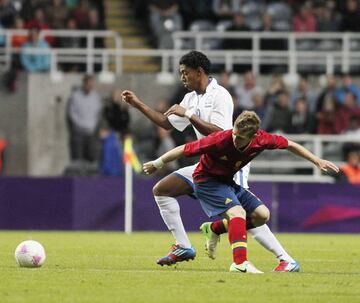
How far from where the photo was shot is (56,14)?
2980 centimetres

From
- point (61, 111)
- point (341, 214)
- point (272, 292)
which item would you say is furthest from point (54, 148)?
point (272, 292)

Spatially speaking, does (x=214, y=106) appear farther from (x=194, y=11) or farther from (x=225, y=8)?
(x=194, y=11)

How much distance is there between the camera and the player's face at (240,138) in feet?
42.8

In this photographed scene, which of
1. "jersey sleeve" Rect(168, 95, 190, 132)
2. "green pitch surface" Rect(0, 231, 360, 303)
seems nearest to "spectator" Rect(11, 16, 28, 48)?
"green pitch surface" Rect(0, 231, 360, 303)

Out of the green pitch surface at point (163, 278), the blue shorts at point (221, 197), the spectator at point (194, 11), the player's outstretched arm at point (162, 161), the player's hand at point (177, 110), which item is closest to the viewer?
the green pitch surface at point (163, 278)

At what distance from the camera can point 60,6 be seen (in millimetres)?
30000

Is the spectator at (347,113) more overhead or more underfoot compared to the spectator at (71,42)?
more underfoot

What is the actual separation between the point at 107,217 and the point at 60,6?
6.82 meters

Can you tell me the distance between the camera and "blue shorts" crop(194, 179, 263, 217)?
1355 centimetres

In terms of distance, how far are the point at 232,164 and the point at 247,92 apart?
1447 centimetres

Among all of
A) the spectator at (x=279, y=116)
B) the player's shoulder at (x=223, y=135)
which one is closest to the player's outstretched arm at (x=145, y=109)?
the player's shoulder at (x=223, y=135)

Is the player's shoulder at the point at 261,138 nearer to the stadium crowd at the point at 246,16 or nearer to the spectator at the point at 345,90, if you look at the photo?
the spectator at the point at 345,90

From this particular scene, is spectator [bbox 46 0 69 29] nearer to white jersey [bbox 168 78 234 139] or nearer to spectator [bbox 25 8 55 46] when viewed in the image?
spectator [bbox 25 8 55 46]

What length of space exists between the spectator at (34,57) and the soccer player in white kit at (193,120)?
560 inches
